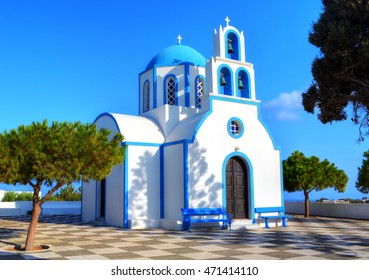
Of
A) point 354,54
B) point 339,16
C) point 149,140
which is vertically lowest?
point 149,140

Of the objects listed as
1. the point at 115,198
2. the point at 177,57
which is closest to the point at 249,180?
the point at 115,198

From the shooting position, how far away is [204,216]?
15.1m

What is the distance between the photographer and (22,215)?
23.5 m

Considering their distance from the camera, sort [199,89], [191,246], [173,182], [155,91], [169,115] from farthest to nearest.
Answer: [199,89]
[155,91]
[169,115]
[173,182]
[191,246]

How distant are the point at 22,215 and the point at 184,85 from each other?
12.9 metres

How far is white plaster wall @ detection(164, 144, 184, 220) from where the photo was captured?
15.4m

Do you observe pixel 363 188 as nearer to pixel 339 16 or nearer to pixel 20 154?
pixel 339 16

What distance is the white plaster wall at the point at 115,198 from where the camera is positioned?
52.1 ft

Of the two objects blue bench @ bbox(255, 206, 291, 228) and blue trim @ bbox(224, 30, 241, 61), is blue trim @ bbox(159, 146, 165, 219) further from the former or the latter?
blue trim @ bbox(224, 30, 241, 61)

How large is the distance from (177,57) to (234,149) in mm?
5858

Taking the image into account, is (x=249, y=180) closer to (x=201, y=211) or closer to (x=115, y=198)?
(x=201, y=211)

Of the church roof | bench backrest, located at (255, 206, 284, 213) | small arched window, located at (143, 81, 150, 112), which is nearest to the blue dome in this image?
small arched window, located at (143, 81, 150, 112)

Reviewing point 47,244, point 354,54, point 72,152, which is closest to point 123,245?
point 47,244

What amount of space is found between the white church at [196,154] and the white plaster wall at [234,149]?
4cm
